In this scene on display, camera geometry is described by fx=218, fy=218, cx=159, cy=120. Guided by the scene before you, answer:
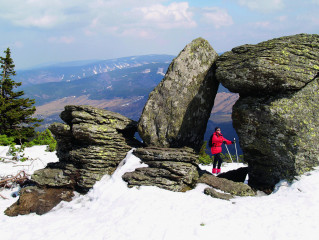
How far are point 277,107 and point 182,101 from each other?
23.1ft

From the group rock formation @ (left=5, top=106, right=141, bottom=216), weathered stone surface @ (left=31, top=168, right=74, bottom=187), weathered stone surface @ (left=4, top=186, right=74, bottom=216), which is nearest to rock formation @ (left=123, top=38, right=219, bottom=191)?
rock formation @ (left=5, top=106, right=141, bottom=216)

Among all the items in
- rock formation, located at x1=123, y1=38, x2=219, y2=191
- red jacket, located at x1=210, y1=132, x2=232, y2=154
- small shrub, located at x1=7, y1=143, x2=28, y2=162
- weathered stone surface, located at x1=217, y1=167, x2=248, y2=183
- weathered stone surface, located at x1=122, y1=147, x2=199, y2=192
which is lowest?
weathered stone surface, located at x1=217, y1=167, x2=248, y2=183

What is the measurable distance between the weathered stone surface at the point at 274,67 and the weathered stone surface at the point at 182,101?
2.62 m

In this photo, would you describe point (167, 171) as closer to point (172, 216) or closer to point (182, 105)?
point (172, 216)

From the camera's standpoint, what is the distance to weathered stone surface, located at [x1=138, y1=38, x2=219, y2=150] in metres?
17.9

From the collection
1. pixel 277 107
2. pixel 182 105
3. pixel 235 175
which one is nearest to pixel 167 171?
pixel 182 105

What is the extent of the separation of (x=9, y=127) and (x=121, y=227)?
34176 millimetres

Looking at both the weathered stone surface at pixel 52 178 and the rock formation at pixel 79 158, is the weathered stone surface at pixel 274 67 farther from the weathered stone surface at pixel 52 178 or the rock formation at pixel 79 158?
the weathered stone surface at pixel 52 178

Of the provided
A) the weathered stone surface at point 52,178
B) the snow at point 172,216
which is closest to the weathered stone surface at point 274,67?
the snow at point 172,216

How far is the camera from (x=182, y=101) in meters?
18.1

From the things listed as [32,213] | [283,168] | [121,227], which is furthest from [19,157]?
[283,168]

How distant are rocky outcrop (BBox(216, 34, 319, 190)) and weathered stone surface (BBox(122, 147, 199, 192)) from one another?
4.19m

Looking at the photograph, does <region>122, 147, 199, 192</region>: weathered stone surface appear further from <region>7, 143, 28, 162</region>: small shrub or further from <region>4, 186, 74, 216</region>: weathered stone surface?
<region>7, 143, 28, 162</region>: small shrub

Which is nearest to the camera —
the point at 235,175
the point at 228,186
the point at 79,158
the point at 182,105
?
the point at 228,186
